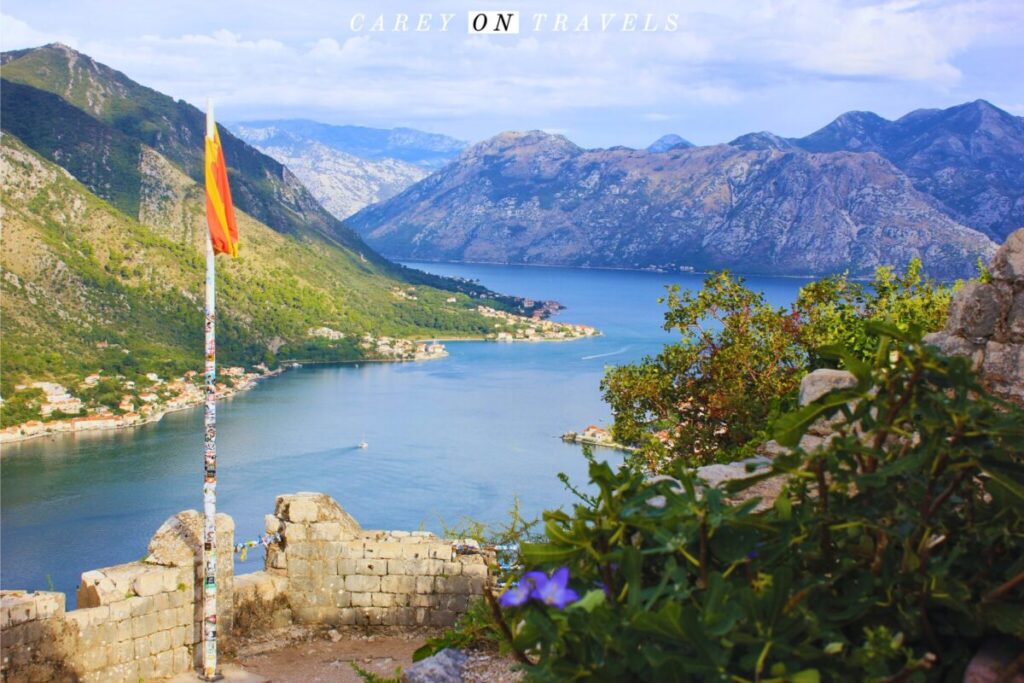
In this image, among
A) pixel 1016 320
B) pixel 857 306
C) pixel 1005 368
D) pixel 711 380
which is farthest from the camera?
pixel 857 306

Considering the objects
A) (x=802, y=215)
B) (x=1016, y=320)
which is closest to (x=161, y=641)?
(x=1016, y=320)

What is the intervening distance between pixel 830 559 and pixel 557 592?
0.46 metres

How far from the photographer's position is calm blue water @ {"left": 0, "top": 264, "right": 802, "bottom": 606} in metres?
37.2

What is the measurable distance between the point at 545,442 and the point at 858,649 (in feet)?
160

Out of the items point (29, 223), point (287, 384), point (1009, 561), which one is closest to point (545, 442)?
point (287, 384)

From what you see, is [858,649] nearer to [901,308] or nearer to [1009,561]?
[1009,561]

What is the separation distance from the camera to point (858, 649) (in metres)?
1.55

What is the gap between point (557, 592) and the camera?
5.61 feet

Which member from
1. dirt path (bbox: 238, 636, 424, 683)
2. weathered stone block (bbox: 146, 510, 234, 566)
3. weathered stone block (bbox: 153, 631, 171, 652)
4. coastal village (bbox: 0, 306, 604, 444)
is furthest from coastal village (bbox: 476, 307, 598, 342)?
weathered stone block (bbox: 153, 631, 171, 652)

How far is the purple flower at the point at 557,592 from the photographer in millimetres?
1702

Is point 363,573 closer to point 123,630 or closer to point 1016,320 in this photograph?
point 123,630

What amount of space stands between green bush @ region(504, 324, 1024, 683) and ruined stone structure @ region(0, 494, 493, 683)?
18.9 feet

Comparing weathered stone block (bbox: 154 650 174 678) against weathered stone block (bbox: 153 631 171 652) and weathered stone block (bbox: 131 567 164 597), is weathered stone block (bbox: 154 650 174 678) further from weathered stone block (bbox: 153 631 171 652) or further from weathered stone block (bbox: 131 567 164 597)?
weathered stone block (bbox: 131 567 164 597)

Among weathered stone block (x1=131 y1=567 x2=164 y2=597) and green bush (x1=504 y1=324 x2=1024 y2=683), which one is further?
weathered stone block (x1=131 y1=567 x2=164 y2=597)
